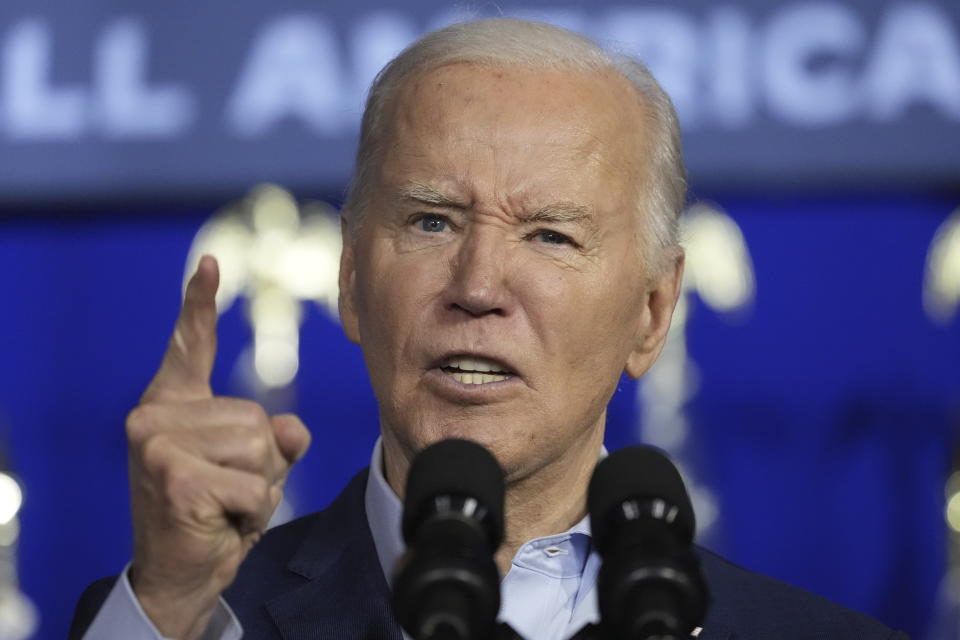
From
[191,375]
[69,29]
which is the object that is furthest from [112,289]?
[191,375]

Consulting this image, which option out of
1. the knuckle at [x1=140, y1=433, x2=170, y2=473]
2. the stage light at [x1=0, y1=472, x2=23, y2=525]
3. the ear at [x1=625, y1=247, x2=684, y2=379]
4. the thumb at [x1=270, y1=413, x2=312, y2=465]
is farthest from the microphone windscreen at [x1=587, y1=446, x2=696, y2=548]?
the stage light at [x1=0, y1=472, x2=23, y2=525]

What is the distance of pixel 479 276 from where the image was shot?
68.6 inches

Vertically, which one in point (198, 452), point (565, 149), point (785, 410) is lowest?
point (785, 410)

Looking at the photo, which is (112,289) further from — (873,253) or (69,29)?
(873,253)

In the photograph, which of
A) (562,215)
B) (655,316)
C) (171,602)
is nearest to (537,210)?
(562,215)

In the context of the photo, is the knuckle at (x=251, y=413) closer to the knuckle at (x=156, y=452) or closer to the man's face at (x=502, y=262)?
the knuckle at (x=156, y=452)

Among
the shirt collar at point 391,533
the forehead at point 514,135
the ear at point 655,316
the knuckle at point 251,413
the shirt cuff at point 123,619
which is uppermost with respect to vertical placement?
the forehead at point 514,135

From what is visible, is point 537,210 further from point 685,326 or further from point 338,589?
point 685,326

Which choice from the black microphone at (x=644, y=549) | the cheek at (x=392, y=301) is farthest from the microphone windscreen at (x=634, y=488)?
the cheek at (x=392, y=301)

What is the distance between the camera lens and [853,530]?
16.6ft

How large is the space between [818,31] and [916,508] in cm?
169

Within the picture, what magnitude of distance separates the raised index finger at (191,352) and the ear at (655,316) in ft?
2.52

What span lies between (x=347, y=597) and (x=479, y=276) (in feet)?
1.43

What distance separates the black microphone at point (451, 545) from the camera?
108 centimetres
